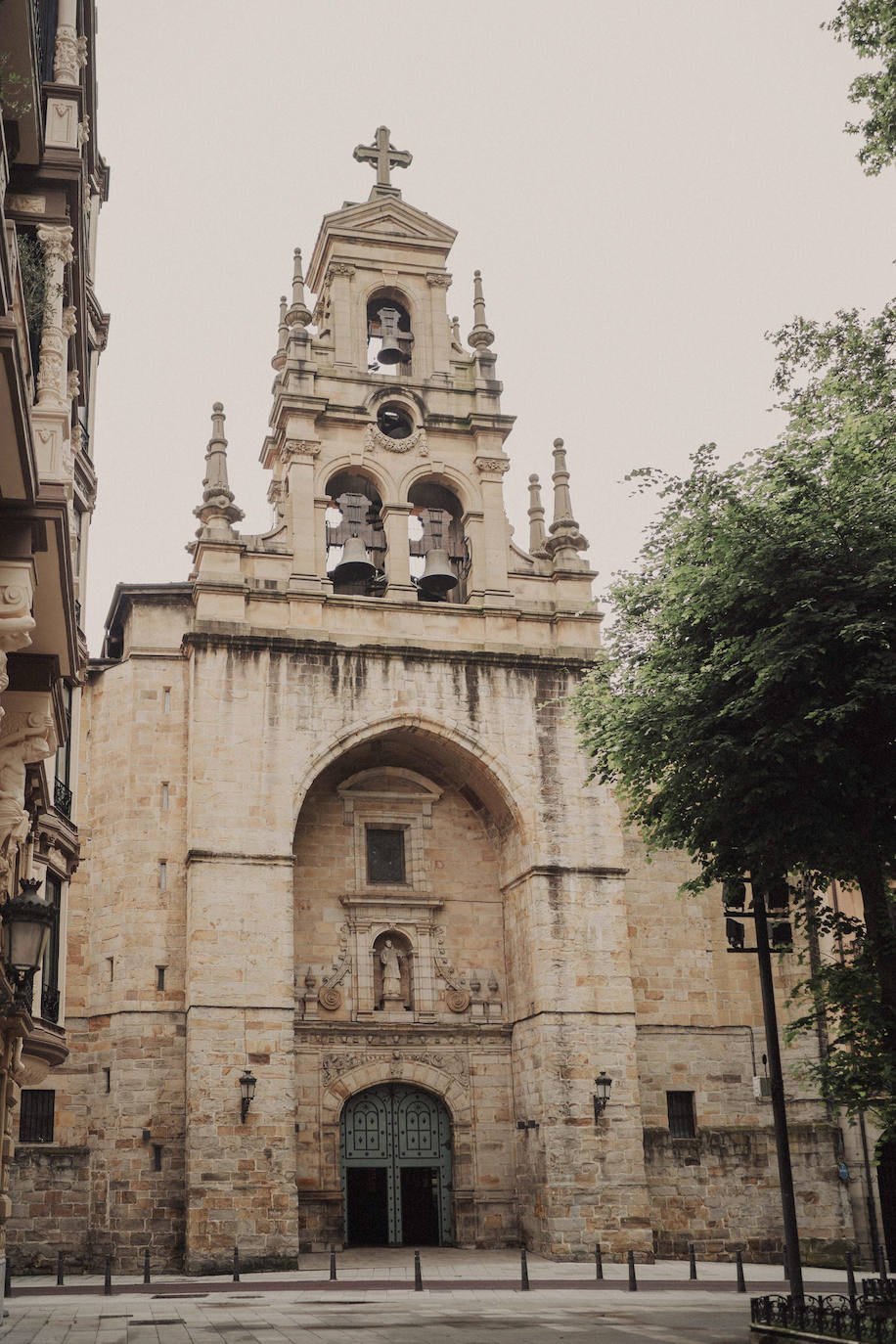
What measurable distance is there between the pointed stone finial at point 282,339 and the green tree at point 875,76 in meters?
17.5

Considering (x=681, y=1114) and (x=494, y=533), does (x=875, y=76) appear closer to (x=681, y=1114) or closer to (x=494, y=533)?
(x=494, y=533)

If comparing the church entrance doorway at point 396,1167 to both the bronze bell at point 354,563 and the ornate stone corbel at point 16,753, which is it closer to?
the bronze bell at point 354,563

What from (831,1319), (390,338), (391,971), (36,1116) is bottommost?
(831,1319)

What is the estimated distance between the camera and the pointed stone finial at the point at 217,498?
92.0 feet

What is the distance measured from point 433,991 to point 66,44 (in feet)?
64.4

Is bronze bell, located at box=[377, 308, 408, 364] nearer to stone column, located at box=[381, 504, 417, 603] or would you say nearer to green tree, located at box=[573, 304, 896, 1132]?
stone column, located at box=[381, 504, 417, 603]

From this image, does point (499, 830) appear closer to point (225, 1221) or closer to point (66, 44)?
point (225, 1221)

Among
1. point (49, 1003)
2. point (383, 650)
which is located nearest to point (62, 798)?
point (49, 1003)

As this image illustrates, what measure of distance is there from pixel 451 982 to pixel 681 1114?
18.5 ft

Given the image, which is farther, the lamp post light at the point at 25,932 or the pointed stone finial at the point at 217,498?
the pointed stone finial at the point at 217,498

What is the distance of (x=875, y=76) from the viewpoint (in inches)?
642

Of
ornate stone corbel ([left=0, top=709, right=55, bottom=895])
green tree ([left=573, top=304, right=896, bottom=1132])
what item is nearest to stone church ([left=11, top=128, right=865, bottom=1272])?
green tree ([left=573, top=304, right=896, bottom=1132])

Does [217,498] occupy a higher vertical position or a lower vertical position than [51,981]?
higher

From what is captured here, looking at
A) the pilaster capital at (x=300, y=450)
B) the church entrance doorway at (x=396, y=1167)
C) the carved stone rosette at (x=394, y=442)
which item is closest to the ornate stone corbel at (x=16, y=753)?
the church entrance doorway at (x=396, y=1167)
